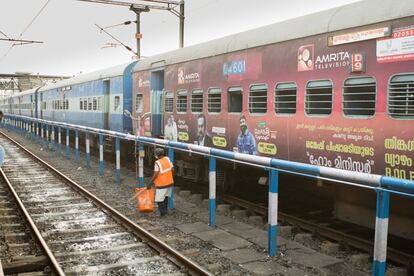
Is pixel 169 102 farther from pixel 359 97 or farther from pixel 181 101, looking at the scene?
pixel 359 97

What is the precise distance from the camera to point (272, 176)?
6.34m

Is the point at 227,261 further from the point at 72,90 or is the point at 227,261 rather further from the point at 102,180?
the point at 72,90

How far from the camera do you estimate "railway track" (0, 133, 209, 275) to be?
5.97 meters

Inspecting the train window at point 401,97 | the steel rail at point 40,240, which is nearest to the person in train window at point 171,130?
the steel rail at point 40,240

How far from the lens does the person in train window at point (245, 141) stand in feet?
29.4

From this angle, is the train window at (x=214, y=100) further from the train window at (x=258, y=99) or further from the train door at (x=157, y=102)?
the train door at (x=157, y=102)

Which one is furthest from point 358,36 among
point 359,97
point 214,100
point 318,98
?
point 214,100

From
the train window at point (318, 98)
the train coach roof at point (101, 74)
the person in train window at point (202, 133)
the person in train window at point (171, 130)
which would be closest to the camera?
the train window at point (318, 98)

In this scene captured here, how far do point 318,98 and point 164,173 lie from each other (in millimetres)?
3010

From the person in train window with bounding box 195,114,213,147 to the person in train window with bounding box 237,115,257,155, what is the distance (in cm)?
132

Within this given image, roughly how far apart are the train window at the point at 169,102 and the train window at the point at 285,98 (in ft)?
15.9

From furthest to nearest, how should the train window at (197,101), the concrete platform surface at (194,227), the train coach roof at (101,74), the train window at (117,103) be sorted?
the train coach roof at (101,74)
the train window at (117,103)
the train window at (197,101)
the concrete platform surface at (194,227)

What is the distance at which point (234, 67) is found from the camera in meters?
9.65

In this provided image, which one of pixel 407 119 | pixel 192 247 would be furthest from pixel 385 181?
pixel 192 247
